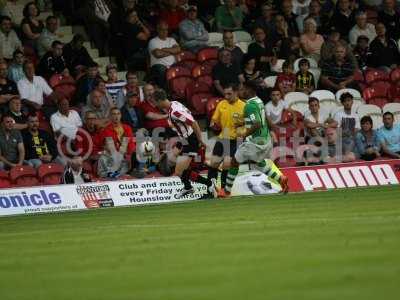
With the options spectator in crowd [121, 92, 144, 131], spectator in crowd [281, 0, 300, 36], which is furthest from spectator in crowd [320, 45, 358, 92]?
spectator in crowd [121, 92, 144, 131]

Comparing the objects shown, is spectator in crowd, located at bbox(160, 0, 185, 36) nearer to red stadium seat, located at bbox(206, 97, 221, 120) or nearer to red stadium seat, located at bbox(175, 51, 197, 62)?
red stadium seat, located at bbox(175, 51, 197, 62)

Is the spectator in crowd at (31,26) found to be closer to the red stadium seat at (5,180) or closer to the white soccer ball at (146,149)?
the white soccer ball at (146,149)

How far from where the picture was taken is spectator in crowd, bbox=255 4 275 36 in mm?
24656

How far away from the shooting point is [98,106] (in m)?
21.2

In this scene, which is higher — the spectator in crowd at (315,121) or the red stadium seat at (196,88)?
the red stadium seat at (196,88)

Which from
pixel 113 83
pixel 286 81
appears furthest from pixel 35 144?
pixel 286 81

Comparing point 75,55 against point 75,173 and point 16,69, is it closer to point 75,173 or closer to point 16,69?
point 16,69

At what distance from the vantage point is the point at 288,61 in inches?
933

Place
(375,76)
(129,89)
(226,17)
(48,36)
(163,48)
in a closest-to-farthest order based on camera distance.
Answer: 1. (129,89)
2. (48,36)
3. (163,48)
4. (375,76)
5. (226,17)

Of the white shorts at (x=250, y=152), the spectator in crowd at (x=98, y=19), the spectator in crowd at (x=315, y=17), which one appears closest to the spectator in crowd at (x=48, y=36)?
the spectator in crowd at (x=98, y=19)

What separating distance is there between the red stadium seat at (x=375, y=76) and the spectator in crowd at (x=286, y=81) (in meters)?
2.20

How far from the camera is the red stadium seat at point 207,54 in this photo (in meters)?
23.4

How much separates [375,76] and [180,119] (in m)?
6.92

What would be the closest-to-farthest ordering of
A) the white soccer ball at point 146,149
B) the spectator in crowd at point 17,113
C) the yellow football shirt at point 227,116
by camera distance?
the spectator in crowd at point 17,113, the yellow football shirt at point 227,116, the white soccer ball at point 146,149
